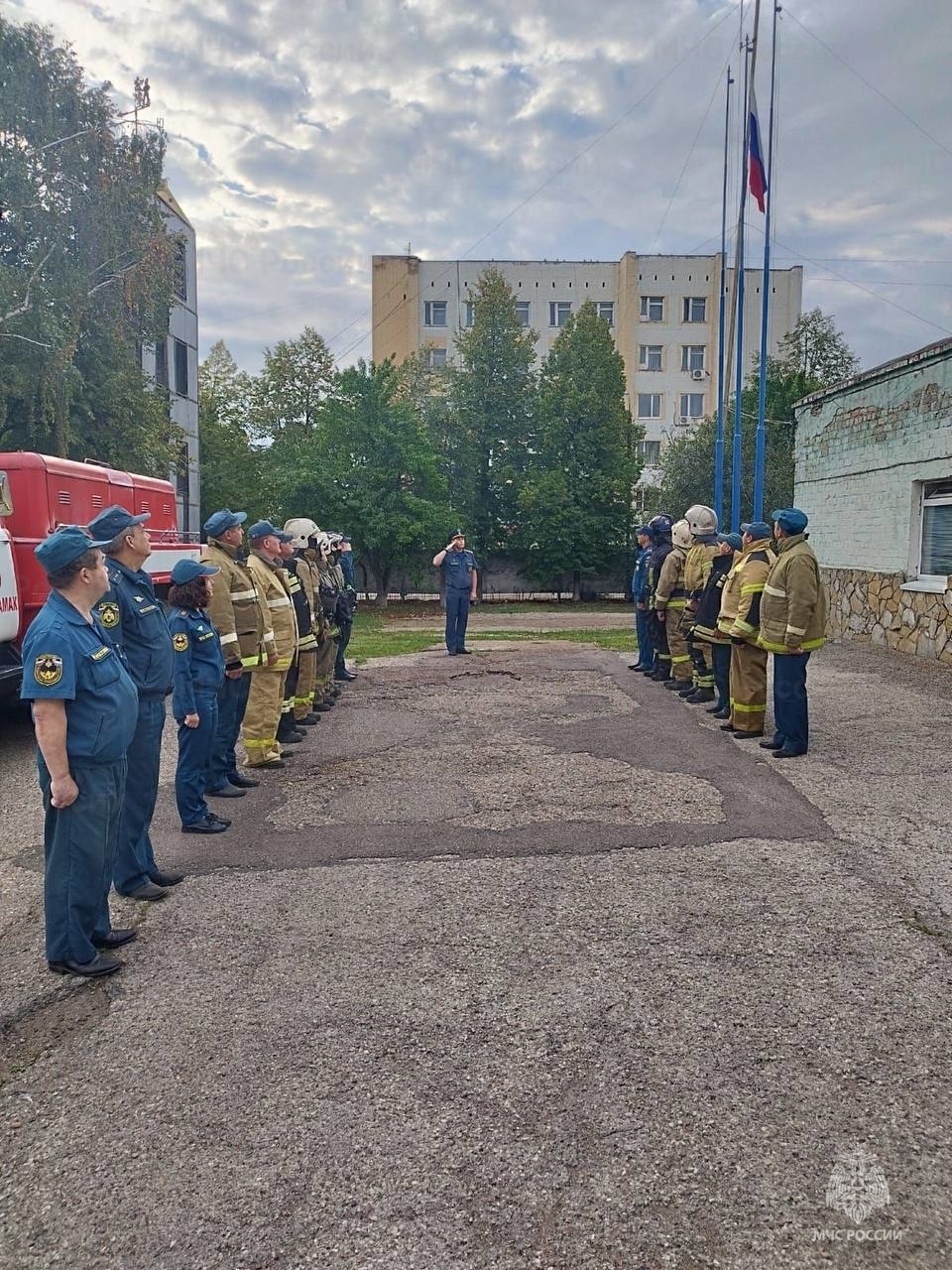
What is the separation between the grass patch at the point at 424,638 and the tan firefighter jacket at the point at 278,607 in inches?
256

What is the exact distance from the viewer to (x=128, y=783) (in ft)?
15.5

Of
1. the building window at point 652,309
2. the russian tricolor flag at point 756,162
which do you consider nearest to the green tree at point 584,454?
the russian tricolor flag at point 756,162

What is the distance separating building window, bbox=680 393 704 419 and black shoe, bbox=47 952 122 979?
46506 millimetres

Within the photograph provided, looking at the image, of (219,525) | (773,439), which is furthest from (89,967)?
(773,439)

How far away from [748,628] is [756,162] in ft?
48.7

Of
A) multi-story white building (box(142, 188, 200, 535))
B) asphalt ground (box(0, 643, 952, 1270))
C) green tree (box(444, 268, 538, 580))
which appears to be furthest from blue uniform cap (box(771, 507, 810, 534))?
multi-story white building (box(142, 188, 200, 535))

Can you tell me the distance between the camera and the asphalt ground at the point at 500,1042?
254cm

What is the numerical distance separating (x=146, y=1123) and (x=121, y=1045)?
543 mm

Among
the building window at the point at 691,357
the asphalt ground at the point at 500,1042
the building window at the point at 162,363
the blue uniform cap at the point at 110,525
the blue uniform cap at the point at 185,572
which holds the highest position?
the building window at the point at 691,357

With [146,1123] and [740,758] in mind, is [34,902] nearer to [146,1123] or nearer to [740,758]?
[146,1123]

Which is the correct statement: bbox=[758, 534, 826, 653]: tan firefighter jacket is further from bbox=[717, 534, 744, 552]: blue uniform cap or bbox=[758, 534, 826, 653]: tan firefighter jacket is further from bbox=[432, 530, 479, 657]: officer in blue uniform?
bbox=[432, 530, 479, 657]: officer in blue uniform

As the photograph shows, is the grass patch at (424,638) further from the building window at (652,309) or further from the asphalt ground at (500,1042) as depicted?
the building window at (652,309)

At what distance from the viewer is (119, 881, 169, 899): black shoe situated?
488cm

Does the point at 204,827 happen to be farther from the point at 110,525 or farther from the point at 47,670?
the point at 47,670
